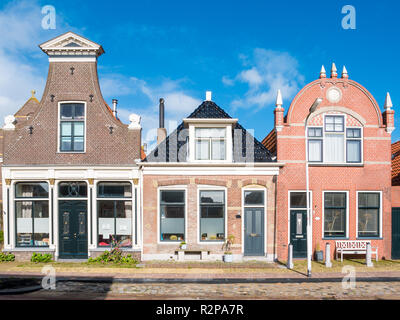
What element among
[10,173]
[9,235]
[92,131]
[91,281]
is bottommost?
[91,281]

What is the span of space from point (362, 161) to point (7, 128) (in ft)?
55.1

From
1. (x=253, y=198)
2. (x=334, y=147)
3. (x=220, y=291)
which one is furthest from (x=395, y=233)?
(x=220, y=291)

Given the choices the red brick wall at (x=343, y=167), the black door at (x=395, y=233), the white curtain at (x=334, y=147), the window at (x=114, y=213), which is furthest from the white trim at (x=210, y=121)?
the black door at (x=395, y=233)

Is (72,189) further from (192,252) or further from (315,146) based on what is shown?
(315,146)

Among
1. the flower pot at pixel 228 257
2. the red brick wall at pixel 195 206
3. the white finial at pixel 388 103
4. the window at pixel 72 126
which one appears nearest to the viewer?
the flower pot at pixel 228 257

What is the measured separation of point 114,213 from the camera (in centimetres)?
1437

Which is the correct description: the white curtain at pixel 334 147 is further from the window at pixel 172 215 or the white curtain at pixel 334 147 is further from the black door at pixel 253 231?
the window at pixel 172 215

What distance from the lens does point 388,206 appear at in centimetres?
1468

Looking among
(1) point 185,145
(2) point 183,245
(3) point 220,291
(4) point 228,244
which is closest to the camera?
(3) point 220,291

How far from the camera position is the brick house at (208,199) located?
14.2 m

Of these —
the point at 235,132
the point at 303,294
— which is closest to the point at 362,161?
the point at 235,132

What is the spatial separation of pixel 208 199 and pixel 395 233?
9099 mm

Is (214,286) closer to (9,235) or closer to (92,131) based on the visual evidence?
(92,131)

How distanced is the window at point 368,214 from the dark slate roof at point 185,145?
4.82m
